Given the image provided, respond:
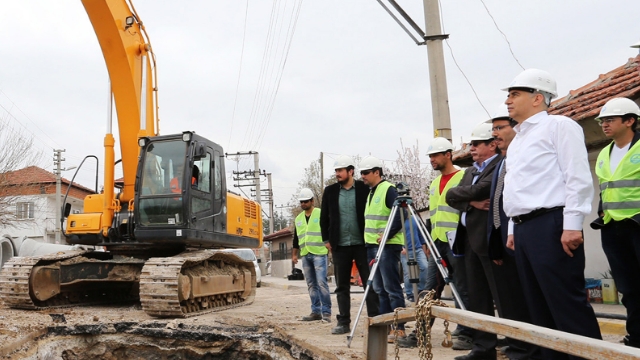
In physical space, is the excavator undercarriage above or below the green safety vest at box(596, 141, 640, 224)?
below

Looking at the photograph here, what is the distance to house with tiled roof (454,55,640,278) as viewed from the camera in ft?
23.8

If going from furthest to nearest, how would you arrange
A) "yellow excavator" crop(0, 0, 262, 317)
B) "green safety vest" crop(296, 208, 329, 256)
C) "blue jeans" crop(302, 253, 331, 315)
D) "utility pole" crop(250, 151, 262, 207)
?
1. "utility pole" crop(250, 151, 262, 207)
2. "yellow excavator" crop(0, 0, 262, 317)
3. "green safety vest" crop(296, 208, 329, 256)
4. "blue jeans" crop(302, 253, 331, 315)

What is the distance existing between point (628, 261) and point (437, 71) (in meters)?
4.38

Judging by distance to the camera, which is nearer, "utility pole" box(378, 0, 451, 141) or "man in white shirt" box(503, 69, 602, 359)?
"man in white shirt" box(503, 69, 602, 359)

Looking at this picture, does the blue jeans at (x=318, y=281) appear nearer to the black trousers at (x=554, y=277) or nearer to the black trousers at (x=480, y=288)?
the black trousers at (x=480, y=288)

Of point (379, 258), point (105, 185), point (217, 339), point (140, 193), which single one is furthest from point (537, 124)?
point (105, 185)

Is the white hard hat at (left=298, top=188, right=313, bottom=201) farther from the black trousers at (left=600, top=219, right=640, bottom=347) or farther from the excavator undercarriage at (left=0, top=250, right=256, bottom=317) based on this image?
the black trousers at (left=600, top=219, right=640, bottom=347)

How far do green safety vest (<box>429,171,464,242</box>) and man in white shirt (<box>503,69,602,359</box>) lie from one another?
1.91m

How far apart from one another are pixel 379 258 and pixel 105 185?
5.94 m

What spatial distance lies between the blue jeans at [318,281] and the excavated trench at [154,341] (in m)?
1.07

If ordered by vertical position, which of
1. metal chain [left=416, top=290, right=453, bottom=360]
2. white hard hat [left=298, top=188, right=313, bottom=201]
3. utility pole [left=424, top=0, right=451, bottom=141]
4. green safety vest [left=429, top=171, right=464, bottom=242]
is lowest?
metal chain [left=416, top=290, right=453, bottom=360]

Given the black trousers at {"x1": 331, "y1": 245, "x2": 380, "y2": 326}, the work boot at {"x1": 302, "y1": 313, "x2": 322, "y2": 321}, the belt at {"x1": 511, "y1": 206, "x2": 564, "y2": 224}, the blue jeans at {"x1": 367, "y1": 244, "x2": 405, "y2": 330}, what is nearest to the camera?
the belt at {"x1": 511, "y1": 206, "x2": 564, "y2": 224}

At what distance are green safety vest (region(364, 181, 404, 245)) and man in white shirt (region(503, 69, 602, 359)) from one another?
7.93ft

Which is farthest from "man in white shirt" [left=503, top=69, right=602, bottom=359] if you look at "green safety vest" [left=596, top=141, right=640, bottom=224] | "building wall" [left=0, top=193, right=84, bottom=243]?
"building wall" [left=0, top=193, right=84, bottom=243]
